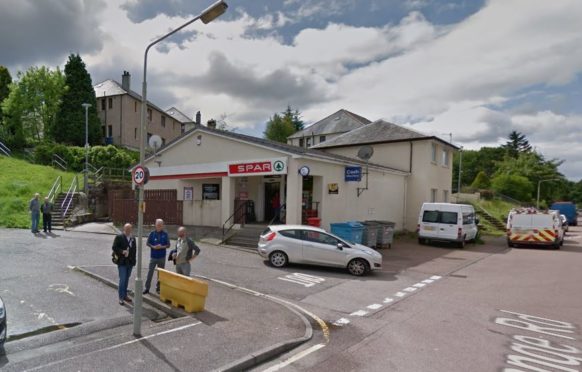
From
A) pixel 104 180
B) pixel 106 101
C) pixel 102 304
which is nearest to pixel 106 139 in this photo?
pixel 106 101

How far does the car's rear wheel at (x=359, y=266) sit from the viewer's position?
35.6 feet

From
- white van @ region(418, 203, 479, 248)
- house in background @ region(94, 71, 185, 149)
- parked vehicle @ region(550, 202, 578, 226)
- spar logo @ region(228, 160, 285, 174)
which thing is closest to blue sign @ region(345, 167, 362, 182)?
spar logo @ region(228, 160, 285, 174)

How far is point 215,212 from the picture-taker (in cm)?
1842

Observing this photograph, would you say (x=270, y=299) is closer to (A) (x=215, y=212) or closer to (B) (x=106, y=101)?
(A) (x=215, y=212)

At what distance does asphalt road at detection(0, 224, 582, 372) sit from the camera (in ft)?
16.6

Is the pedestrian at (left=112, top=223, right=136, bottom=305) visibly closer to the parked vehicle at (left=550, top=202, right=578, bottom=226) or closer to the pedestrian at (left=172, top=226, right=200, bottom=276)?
the pedestrian at (left=172, top=226, right=200, bottom=276)

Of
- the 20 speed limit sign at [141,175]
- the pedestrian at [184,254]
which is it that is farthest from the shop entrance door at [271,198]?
the 20 speed limit sign at [141,175]

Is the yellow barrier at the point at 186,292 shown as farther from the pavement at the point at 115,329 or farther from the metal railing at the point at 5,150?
the metal railing at the point at 5,150

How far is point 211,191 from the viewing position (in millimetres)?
19609

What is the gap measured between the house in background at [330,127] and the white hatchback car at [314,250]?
111ft

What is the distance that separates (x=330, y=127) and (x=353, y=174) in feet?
102

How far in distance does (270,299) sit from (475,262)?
994 centimetres

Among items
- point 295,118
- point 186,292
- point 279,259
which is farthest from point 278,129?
point 186,292

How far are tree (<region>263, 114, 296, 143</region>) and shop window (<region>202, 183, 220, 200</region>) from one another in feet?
125
